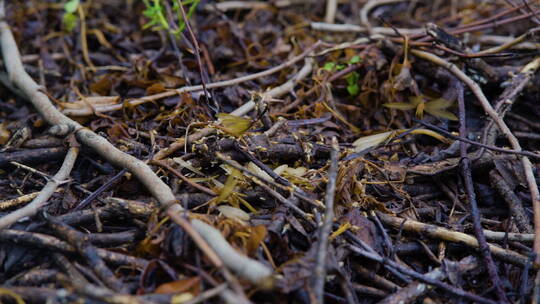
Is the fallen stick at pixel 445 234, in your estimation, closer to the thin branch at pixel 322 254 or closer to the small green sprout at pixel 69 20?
the thin branch at pixel 322 254

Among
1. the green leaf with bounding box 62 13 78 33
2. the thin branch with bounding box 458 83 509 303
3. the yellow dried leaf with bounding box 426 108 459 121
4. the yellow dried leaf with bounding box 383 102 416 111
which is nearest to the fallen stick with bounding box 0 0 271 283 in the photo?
the green leaf with bounding box 62 13 78 33

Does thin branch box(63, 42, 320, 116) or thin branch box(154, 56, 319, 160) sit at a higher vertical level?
thin branch box(63, 42, 320, 116)

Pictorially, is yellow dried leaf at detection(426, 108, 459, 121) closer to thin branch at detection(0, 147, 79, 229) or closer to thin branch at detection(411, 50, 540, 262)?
thin branch at detection(411, 50, 540, 262)

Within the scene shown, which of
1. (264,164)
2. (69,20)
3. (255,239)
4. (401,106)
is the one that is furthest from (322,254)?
(69,20)

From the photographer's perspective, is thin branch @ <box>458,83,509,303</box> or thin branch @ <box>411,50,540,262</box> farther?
thin branch @ <box>411,50,540,262</box>

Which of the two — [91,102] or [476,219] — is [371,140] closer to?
[476,219]

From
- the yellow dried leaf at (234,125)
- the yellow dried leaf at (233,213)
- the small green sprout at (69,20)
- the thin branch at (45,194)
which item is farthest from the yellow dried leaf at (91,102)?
the yellow dried leaf at (233,213)

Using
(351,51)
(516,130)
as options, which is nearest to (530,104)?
(516,130)

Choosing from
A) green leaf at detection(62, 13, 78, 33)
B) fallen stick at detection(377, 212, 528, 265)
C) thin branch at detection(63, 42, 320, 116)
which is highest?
green leaf at detection(62, 13, 78, 33)
